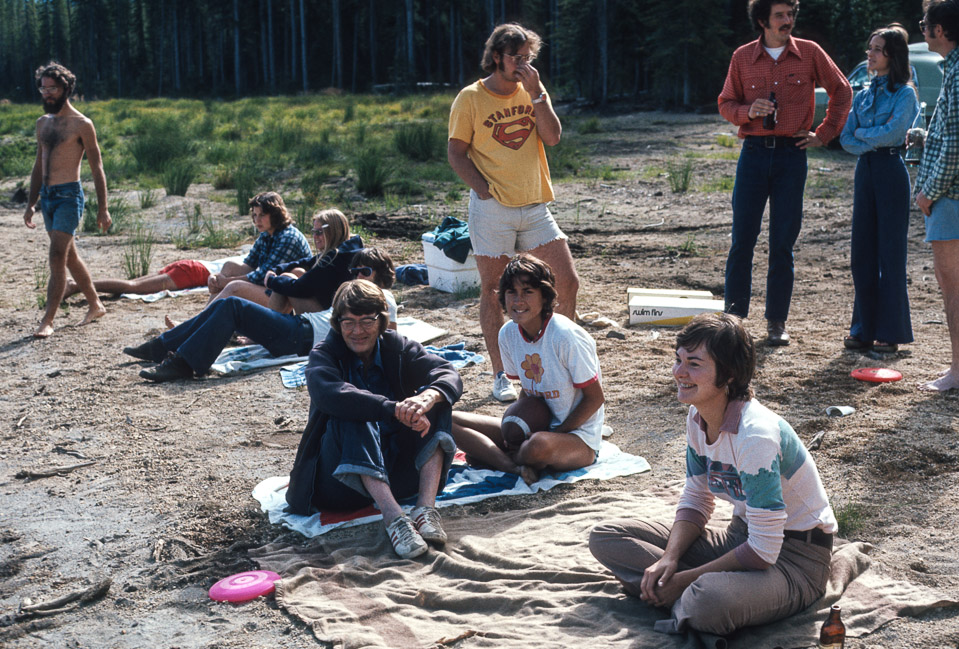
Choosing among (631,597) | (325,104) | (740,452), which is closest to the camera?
(740,452)

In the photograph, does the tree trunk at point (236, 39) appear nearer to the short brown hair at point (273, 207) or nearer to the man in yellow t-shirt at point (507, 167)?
the short brown hair at point (273, 207)

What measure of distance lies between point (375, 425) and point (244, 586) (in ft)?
2.90

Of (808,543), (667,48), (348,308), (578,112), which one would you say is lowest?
(808,543)

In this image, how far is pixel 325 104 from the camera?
34.1 m

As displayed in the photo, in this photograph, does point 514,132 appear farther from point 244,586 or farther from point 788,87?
point 244,586

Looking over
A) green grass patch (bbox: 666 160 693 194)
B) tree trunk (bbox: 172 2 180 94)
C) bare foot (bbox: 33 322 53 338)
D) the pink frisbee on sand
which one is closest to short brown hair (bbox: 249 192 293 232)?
bare foot (bbox: 33 322 53 338)

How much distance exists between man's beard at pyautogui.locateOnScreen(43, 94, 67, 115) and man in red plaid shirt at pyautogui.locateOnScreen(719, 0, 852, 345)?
5072mm

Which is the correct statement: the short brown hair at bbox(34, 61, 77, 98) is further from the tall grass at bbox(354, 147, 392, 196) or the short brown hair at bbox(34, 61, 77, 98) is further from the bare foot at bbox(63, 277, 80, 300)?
the tall grass at bbox(354, 147, 392, 196)

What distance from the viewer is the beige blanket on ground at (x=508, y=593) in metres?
3.13

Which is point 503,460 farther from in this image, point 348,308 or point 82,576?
point 82,576

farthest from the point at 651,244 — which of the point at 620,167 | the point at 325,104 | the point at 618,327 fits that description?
the point at 325,104

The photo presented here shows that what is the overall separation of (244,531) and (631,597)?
1763 mm

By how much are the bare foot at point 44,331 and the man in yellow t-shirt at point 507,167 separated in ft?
12.9

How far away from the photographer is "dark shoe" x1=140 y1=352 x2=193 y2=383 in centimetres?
639
